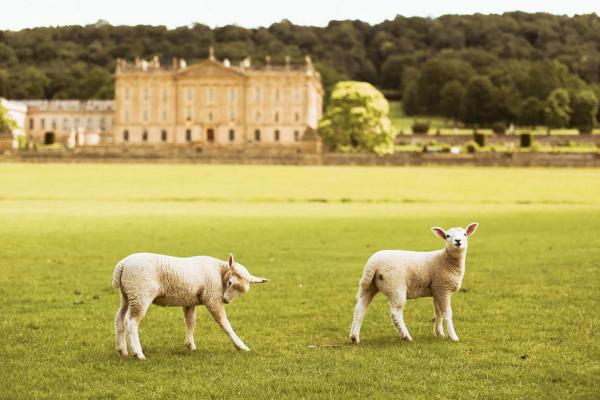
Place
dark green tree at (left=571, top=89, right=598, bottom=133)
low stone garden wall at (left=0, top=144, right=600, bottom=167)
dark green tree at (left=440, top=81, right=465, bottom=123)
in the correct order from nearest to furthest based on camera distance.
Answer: low stone garden wall at (left=0, top=144, right=600, bottom=167) → dark green tree at (left=571, top=89, right=598, bottom=133) → dark green tree at (left=440, top=81, right=465, bottom=123)

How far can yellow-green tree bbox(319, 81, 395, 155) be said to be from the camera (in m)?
78.2

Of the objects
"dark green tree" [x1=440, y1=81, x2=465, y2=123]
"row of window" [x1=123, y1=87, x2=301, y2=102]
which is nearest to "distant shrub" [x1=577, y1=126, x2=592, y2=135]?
"dark green tree" [x1=440, y1=81, x2=465, y2=123]

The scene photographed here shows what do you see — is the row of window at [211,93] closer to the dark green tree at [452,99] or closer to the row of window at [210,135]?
the row of window at [210,135]

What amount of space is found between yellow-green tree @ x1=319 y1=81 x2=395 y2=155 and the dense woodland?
4073 cm

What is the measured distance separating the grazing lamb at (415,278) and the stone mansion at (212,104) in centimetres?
9837

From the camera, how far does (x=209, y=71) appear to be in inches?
4252

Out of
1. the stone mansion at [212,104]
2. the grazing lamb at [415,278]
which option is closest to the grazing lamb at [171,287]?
the grazing lamb at [415,278]

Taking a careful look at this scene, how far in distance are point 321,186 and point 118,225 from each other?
2449 cm

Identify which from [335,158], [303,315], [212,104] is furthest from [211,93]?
[303,315]

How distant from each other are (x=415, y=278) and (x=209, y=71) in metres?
102

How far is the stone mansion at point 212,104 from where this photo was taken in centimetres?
10744

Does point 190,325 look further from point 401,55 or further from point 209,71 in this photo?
point 401,55

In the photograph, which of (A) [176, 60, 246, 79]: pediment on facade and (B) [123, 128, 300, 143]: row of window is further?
(B) [123, 128, 300, 143]: row of window

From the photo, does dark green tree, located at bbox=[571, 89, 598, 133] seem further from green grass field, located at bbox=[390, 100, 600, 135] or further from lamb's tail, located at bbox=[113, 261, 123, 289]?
lamb's tail, located at bbox=[113, 261, 123, 289]
